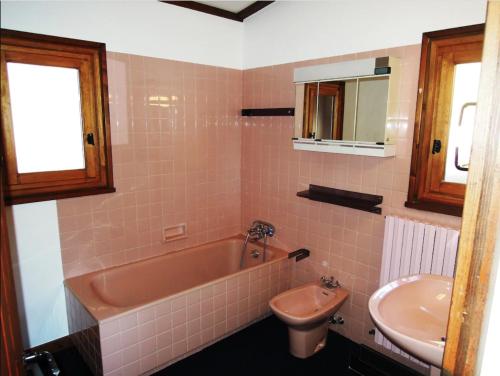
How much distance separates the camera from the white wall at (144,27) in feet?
7.18

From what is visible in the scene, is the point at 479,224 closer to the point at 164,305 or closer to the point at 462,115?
the point at 462,115

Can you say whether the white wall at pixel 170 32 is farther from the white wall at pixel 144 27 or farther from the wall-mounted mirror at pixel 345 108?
the wall-mounted mirror at pixel 345 108

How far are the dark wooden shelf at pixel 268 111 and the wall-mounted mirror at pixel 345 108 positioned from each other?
136 mm

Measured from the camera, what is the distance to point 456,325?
616 mm

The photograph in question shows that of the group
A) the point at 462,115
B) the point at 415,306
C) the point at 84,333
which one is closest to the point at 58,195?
the point at 84,333

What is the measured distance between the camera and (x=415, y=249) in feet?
6.98

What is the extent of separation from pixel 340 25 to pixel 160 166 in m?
1.74

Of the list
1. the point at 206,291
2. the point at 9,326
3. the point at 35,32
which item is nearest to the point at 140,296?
the point at 206,291

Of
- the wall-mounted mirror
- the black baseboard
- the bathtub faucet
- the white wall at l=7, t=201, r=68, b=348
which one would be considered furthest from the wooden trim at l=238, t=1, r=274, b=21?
the black baseboard

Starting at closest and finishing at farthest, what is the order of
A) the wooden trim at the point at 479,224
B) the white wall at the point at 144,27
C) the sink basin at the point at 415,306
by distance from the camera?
Answer: the wooden trim at the point at 479,224
the sink basin at the point at 415,306
the white wall at the point at 144,27

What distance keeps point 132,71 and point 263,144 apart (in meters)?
1.26

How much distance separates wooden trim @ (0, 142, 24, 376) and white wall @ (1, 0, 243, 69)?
1.76 meters

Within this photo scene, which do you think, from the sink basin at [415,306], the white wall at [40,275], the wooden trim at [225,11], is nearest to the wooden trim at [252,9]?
the wooden trim at [225,11]

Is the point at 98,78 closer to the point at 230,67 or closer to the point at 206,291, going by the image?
the point at 230,67
